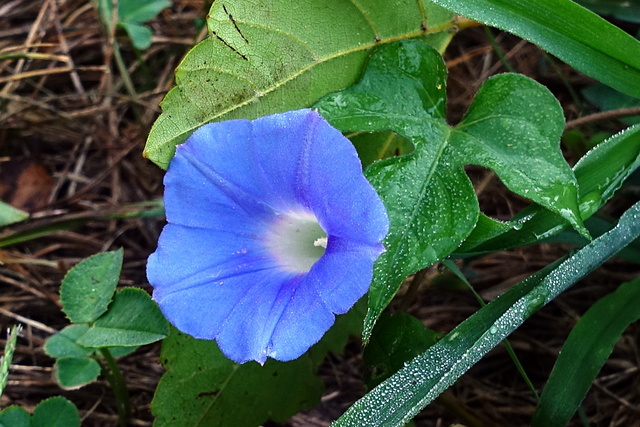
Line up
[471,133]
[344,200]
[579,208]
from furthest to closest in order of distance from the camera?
[471,133]
[579,208]
[344,200]

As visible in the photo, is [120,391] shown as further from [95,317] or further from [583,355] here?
[583,355]

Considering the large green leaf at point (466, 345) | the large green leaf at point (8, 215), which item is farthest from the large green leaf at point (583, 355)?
the large green leaf at point (8, 215)

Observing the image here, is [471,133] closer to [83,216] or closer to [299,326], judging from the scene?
[299,326]

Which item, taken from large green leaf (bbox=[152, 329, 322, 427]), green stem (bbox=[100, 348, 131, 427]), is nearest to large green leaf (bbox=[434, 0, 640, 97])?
large green leaf (bbox=[152, 329, 322, 427])

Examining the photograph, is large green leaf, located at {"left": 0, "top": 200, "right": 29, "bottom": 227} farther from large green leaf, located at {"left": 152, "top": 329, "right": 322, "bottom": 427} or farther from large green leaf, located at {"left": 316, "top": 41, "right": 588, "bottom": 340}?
large green leaf, located at {"left": 316, "top": 41, "right": 588, "bottom": 340}

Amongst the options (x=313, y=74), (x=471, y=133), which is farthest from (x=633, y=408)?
(x=313, y=74)

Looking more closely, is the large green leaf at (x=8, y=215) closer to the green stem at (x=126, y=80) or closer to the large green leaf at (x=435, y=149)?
Result: the green stem at (x=126, y=80)

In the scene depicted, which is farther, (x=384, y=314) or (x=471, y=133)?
(x=384, y=314)
